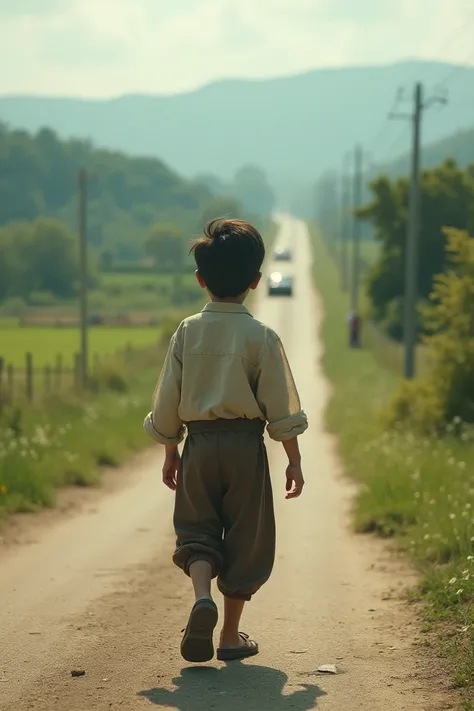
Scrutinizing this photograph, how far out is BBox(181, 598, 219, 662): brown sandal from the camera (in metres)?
5.66

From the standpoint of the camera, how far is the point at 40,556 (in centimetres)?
996

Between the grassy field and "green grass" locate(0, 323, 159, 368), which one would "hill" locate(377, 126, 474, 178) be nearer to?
"green grass" locate(0, 323, 159, 368)

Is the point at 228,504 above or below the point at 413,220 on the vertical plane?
below

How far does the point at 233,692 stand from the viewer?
18.0ft

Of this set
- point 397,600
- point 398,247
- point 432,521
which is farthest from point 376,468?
point 398,247

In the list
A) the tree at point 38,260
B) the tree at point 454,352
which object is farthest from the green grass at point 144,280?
the tree at point 454,352

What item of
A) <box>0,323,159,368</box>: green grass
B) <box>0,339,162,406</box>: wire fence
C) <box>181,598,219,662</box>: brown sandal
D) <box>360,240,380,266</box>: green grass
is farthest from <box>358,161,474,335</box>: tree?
<box>360,240,380,266</box>: green grass

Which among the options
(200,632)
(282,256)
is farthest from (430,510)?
(282,256)

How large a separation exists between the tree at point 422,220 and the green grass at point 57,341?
982 centimetres

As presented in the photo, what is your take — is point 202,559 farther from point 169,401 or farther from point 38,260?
point 38,260

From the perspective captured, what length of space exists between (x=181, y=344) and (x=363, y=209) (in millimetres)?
48751

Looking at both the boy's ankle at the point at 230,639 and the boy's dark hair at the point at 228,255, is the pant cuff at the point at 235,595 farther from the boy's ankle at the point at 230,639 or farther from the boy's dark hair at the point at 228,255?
the boy's dark hair at the point at 228,255

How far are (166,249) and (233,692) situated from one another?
68.9 metres

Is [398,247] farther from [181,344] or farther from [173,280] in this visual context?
[181,344]
